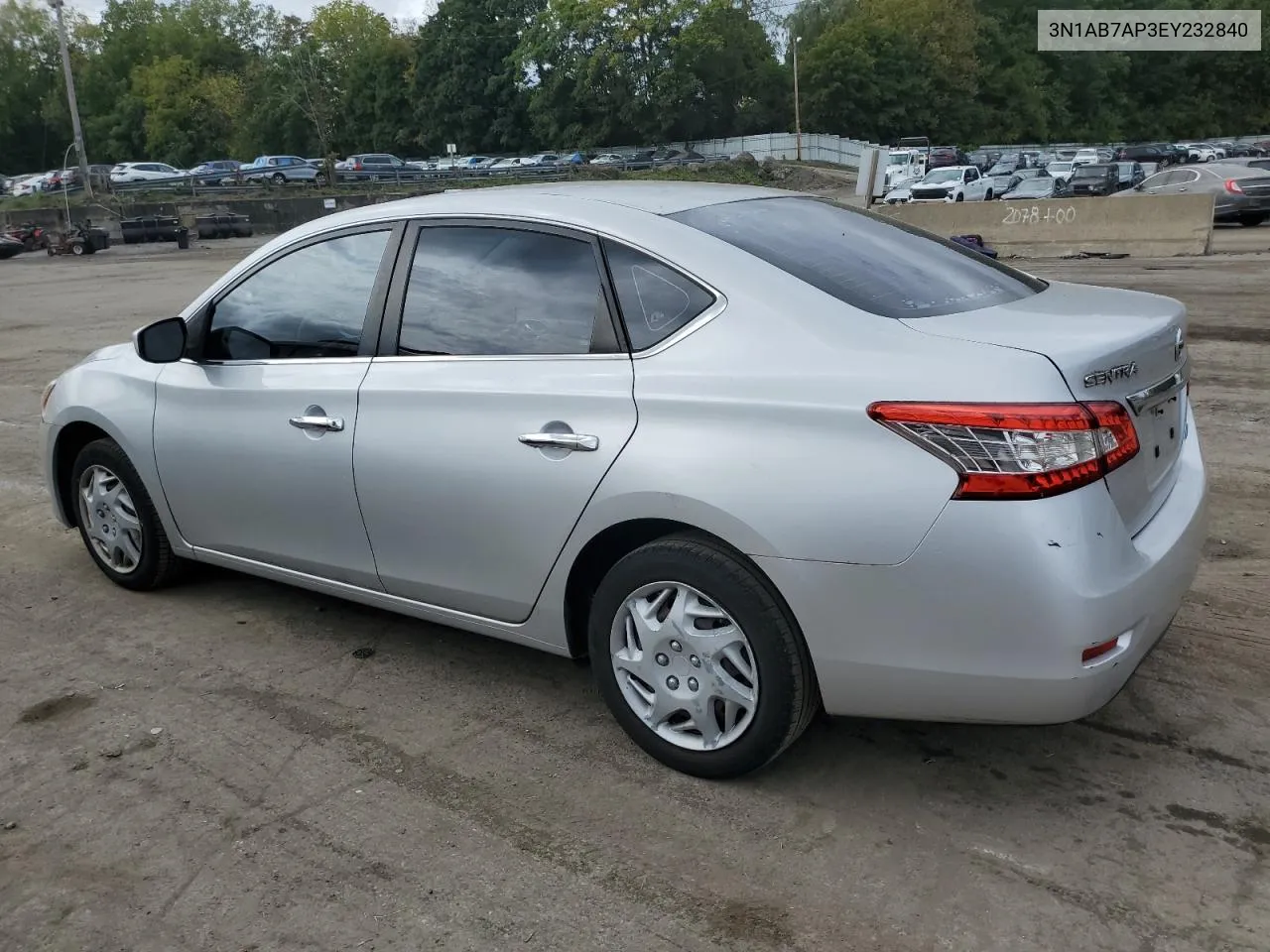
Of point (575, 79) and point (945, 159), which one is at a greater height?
point (575, 79)

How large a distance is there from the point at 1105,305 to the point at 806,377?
1114 mm

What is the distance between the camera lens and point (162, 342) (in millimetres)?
4438

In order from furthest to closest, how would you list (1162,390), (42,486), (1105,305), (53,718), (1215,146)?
(1215,146), (42,486), (53,718), (1105,305), (1162,390)

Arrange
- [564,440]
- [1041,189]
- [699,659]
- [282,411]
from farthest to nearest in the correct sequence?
[1041,189] < [282,411] < [564,440] < [699,659]

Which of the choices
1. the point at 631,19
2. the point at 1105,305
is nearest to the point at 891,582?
the point at 1105,305

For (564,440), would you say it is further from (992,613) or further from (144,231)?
(144,231)

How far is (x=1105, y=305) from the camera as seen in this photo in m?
3.43

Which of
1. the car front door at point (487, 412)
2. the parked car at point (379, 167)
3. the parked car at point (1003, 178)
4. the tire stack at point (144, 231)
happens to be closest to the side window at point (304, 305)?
the car front door at point (487, 412)

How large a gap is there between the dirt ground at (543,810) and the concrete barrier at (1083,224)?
15.0 meters

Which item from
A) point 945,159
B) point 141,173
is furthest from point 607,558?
point 141,173

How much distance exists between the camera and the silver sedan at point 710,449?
9.00 feet

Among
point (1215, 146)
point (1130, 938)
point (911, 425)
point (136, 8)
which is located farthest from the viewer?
point (136, 8)

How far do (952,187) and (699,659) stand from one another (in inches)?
1503

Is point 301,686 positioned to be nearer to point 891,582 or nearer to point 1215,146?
point 891,582
